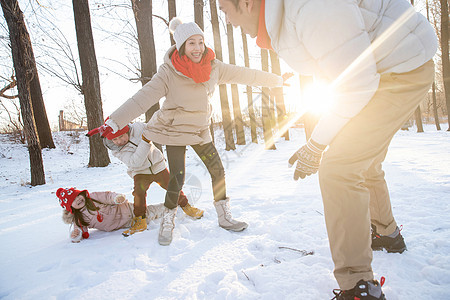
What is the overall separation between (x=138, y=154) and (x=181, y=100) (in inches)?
33.3

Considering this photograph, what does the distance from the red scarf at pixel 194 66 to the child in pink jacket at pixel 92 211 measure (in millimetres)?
1589

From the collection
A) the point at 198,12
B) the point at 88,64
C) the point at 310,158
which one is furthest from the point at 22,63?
the point at 310,158

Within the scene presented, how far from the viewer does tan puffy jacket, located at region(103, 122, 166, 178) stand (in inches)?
108

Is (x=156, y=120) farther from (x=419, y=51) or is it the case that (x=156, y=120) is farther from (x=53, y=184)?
(x=53, y=184)

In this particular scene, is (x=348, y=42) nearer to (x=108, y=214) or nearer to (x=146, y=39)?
(x=108, y=214)

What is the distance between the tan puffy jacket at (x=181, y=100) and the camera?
2.28m

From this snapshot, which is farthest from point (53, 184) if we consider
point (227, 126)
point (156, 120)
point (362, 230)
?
point (362, 230)

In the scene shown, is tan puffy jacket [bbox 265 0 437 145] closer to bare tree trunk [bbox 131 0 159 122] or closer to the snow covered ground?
the snow covered ground

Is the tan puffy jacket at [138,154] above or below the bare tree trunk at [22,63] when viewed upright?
below

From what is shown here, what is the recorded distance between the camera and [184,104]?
93.7 inches

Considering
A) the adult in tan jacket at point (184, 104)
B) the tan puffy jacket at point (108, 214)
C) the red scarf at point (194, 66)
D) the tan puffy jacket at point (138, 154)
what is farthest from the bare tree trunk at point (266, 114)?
the tan puffy jacket at point (108, 214)

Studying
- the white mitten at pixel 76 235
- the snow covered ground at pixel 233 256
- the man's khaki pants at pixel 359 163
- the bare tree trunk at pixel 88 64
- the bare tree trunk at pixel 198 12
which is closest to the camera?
the man's khaki pants at pixel 359 163

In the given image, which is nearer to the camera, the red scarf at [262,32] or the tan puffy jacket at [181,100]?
the red scarf at [262,32]

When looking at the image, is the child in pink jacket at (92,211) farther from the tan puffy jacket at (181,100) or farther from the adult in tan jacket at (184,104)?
the tan puffy jacket at (181,100)
